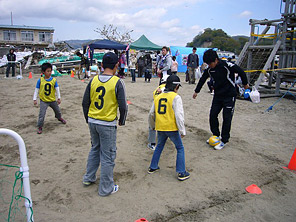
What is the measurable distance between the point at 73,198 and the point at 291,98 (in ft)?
35.5

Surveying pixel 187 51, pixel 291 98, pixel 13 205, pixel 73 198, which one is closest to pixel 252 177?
pixel 73 198

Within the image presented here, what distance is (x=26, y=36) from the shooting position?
5797 cm

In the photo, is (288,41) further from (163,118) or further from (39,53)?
(39,53)

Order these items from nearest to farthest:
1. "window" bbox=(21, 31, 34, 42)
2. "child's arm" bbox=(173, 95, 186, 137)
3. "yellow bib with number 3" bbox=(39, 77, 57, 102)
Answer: "child's arm" bbox=(173, 95, 186, 137), "yellow bib with number 3" bbox=(39, 77, 57, 102), "window" bbox=(21, 31, 34, 42)

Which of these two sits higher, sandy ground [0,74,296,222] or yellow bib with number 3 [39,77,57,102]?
yellow bib with number 3 [39,77,57,102]

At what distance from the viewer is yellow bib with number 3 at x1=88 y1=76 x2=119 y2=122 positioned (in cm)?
317

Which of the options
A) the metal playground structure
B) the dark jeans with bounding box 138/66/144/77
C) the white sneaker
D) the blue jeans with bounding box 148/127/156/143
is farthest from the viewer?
the dark jeans with bounding box 138/66/144/77

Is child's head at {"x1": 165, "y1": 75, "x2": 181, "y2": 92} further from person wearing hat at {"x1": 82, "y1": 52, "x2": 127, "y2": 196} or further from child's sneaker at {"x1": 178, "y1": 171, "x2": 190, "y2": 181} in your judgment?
child's sneaker at {"x1": 178, "y1": 171, "x2": 190, "y2": 181}

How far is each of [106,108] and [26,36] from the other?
6475 centimetres

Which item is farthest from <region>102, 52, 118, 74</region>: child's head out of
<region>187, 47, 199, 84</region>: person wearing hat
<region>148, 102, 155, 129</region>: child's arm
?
<region>187, 47, 199, 84</region>: person wearing hat

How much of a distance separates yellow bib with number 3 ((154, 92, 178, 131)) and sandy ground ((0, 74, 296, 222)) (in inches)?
34.8

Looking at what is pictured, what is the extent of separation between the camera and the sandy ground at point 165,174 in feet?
9.98

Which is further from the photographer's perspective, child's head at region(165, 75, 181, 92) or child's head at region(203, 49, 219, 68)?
child's head at region(203, 49, 219, 68)

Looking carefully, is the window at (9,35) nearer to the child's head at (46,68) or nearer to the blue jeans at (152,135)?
the child's head at (46,68)
